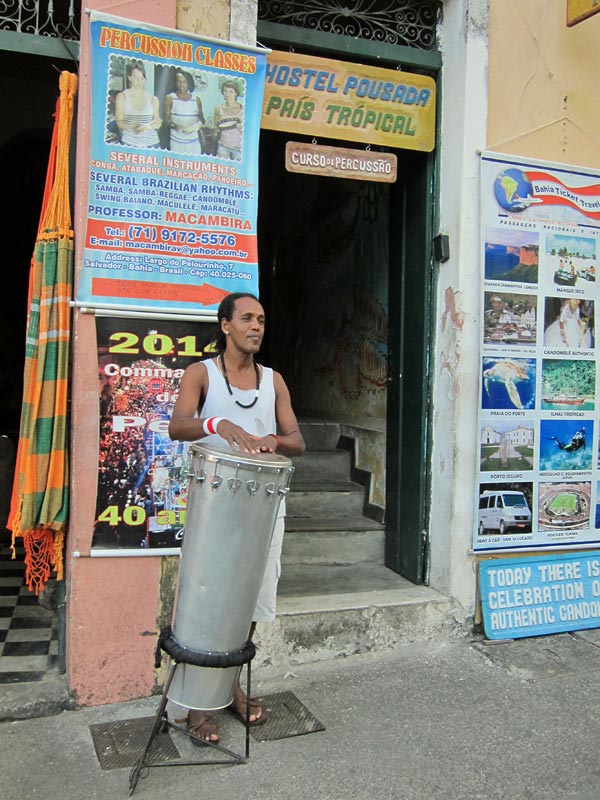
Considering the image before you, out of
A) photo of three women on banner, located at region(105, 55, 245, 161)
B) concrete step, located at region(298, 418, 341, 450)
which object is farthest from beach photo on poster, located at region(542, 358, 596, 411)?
photo of three women on banner, located at region(105, 55, 245, 161)

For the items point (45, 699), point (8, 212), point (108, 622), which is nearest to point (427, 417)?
point (108, 622)

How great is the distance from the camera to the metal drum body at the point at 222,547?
256 centimetres

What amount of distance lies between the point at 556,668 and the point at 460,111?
3.27 m

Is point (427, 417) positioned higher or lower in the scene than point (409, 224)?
lower

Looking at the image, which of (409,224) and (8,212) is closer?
(409,224)

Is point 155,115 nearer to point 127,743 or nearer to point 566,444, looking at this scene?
point 127,743

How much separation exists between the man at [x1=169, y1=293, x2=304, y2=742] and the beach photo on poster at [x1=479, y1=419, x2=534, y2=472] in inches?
64.2

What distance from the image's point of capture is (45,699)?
132 inches

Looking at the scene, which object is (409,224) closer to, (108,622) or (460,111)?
(460,111)

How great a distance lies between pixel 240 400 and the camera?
308 cm

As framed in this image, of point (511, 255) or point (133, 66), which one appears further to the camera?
point (511, 255)

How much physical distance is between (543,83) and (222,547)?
360 centimetres

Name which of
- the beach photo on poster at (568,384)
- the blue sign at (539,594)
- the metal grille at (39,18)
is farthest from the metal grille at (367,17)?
the blue sign at (539,594)

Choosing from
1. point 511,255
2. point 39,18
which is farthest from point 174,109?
point 511,255
